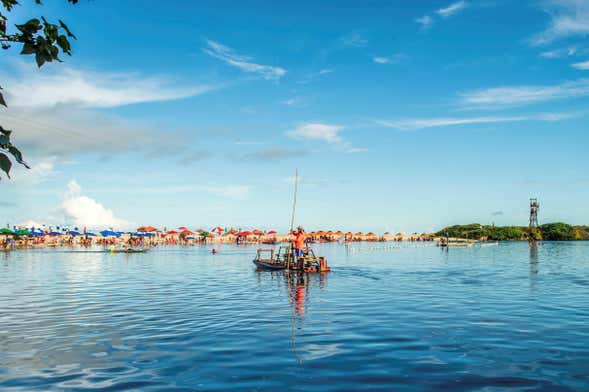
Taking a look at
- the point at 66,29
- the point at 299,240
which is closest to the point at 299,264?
the point at 299,240

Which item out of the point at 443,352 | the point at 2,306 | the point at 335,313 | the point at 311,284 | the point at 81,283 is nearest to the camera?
the point at 443,352

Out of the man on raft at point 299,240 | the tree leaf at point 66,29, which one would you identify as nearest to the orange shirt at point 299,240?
the man on raft at point 299,240

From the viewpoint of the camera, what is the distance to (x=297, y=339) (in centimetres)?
1417

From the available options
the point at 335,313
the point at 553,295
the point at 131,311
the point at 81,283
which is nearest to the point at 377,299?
the point at 335,313

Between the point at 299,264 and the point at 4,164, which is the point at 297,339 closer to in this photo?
the point at 4,164

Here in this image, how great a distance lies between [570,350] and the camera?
1262 centimetres

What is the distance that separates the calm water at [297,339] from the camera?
10.2m

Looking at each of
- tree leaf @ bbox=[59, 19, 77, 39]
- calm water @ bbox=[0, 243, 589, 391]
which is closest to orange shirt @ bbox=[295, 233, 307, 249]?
calm water @ bbox=[0, 243, 589, 391]

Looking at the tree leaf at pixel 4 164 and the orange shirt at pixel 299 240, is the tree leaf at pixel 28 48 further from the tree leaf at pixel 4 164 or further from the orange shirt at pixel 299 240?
the orange shirt at pixel 299 240

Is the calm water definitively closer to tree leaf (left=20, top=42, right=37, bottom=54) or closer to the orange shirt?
tree leaf (left=20, top=42, right=37, bottom=54)

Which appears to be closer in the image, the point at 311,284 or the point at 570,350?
the point at 570,350

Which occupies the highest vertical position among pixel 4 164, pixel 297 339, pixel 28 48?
pixel 28 48

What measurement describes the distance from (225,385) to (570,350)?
9.77 meters

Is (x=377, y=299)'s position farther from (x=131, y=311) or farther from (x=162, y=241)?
(x=162, y=241)
